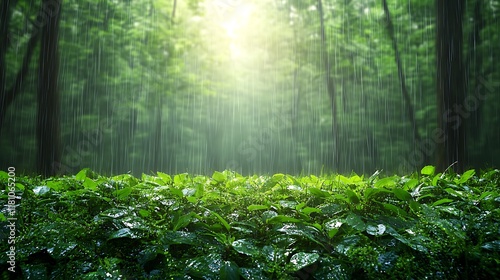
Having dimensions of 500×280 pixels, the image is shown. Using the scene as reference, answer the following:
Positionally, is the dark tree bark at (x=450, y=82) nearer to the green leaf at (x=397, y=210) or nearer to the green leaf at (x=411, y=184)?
the green leaf at (x=411, y=184)

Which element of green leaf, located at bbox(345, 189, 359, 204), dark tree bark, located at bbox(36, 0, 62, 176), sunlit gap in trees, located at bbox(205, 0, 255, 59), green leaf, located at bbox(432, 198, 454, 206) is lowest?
green leaf, located at bbox(432, 198, 454, 206)

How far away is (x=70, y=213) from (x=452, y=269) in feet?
6.04

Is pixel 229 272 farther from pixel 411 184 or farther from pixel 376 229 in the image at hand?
pixel 411 184

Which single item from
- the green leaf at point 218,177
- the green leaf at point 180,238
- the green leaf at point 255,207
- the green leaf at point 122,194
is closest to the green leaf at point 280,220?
the green leaf at point 255,207

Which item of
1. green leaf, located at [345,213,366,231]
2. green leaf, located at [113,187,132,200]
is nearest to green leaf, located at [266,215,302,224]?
green leaf, located at [345,213,366,231]

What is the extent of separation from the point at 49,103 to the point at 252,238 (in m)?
7.68

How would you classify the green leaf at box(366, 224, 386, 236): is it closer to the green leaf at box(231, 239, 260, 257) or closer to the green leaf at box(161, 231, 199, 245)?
the green leaf at box(231, 239, 260, 257)

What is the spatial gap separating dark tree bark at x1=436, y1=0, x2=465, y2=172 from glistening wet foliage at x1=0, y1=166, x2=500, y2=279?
4.41m

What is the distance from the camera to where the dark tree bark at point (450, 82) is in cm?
630

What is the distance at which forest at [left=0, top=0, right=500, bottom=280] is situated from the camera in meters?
1.74

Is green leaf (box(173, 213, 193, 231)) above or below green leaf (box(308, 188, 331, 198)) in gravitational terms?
below

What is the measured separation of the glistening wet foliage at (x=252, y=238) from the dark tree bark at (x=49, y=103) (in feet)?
21.5

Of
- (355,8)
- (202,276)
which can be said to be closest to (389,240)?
(202,276)

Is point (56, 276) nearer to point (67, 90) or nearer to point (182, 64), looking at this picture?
point (182, 64)
